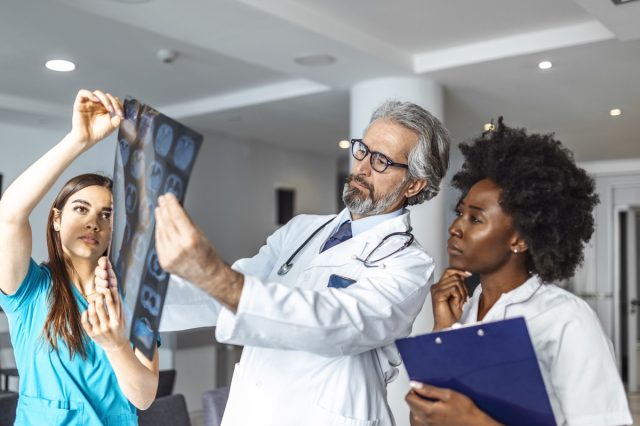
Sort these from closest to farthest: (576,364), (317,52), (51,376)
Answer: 1. (576,364)
2. (51,376)
3. (317,52)

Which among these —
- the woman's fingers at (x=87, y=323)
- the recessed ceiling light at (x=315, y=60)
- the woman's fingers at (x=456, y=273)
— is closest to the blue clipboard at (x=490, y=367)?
the woman's fingers at (x=456, y=273)

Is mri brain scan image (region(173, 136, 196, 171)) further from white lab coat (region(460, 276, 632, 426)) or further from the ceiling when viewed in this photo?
the ceiling

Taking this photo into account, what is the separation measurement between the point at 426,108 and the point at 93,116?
12.8 ft

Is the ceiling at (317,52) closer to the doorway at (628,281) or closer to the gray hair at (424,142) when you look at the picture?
the gray hair at (424,142)

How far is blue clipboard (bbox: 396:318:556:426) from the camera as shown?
1218 millimetres

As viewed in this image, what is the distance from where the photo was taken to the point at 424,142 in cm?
174

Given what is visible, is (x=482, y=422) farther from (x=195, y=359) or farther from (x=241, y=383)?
(x=195, y=359)

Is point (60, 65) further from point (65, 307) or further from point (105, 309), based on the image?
point (105, 309)

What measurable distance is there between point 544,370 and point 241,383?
0.68m

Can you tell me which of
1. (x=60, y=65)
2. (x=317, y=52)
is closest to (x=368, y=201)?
(x=317, y=52)

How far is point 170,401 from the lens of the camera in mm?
2582

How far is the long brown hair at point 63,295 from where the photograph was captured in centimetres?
172

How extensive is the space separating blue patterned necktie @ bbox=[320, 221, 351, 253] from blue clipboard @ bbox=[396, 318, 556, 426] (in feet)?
1.46

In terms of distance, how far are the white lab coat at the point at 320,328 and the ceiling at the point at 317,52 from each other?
2.26m
